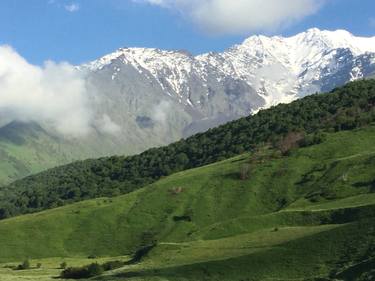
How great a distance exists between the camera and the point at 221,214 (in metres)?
171

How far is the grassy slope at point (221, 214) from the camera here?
286 feet

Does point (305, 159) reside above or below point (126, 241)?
above

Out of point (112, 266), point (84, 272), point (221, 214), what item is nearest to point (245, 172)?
point (221, 214)

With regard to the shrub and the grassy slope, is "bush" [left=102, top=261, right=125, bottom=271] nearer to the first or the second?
the grassy slope

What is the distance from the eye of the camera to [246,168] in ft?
627

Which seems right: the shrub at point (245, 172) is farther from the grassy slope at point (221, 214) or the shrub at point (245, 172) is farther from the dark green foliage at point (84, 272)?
the dark green foliage at point (84, 272)

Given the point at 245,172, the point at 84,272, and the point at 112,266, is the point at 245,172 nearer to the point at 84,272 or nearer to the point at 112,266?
the point at 112,266

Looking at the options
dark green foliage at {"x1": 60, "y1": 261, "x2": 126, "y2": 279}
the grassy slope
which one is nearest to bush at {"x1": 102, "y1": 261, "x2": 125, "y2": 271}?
dark green foliage at {"x1": 60, "y1": 261, "x2": 126, "y2": 279}

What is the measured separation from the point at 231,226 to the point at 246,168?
75.5m

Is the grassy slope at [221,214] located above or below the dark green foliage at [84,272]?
above

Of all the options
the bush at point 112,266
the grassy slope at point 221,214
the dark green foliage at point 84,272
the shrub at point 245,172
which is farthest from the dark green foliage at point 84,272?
the shrub at point 245,172

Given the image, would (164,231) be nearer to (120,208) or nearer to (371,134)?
(120,208)

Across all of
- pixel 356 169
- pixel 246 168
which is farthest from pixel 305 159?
pixel 356 169

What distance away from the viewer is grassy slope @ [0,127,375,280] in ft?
286
